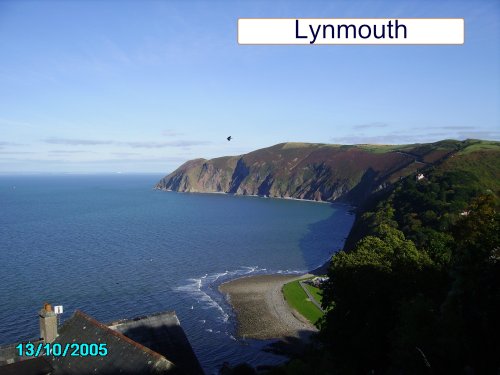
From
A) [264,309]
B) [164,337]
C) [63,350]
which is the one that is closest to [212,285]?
[264,309]

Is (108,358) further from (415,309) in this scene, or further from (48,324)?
(415,309)

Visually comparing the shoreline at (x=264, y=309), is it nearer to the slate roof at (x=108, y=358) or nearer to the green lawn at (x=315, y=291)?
the green lawn at (x=315, y=291)

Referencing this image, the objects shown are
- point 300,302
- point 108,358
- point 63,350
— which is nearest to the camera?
point 108,358

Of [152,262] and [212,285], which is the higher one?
[152,262]

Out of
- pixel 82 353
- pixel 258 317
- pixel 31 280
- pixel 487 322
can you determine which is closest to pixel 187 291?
pixel 258 317

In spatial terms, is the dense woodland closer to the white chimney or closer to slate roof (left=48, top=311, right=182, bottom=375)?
slate roof (left=48, top=311, right=182, bottom=375)

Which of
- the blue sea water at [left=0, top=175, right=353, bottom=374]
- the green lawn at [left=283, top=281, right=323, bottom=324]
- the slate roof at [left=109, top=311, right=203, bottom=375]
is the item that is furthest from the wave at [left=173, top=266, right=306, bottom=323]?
the slate roof at [left=109, top=311, right=203, bottom=375]

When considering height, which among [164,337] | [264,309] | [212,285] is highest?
[164,337]

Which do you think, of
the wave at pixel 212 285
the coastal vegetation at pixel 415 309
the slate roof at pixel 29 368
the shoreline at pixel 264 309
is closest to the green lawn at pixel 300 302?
the shoreline at pixel 264 309
